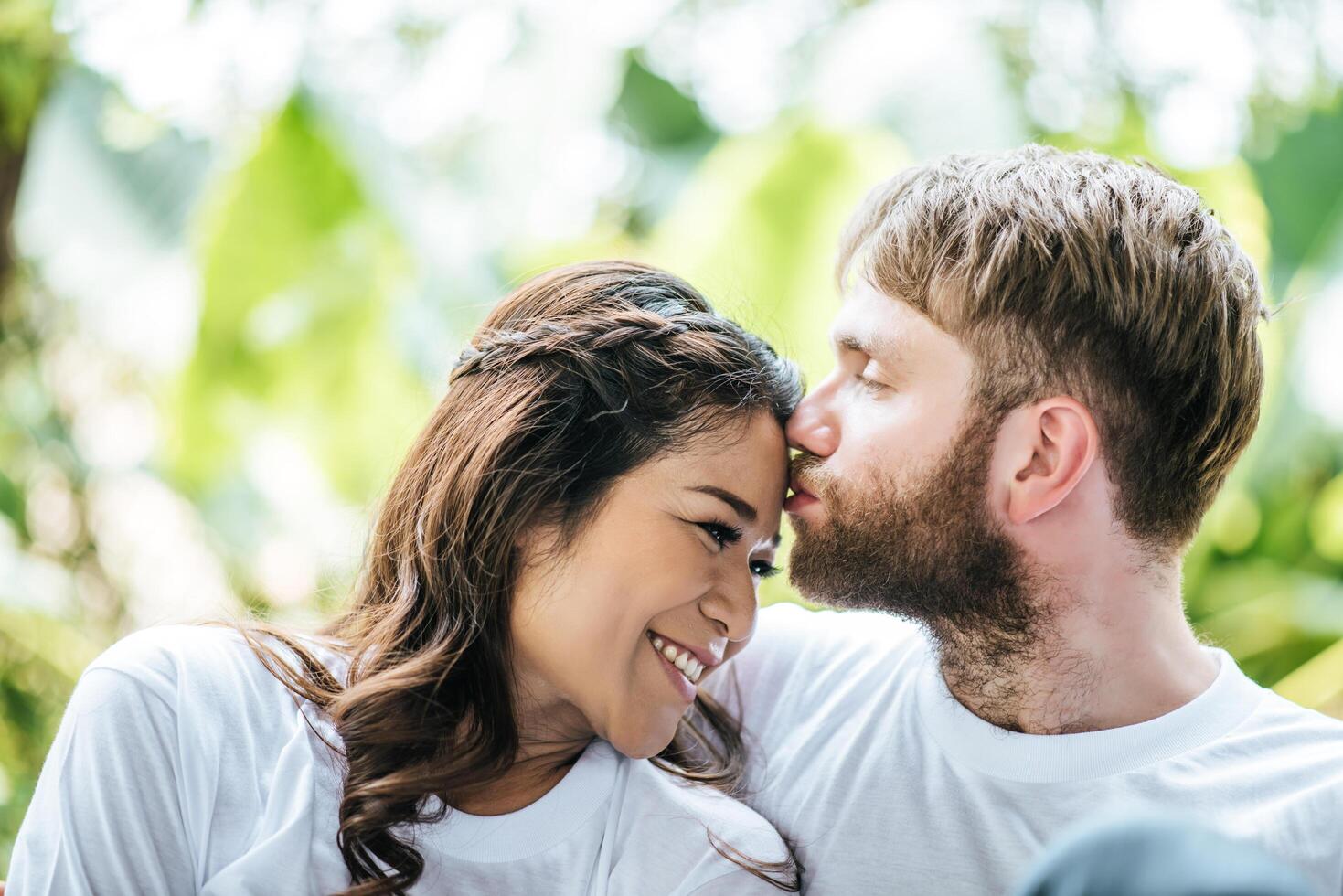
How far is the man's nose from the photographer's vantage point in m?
1.80

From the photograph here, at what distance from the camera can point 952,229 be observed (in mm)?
1813

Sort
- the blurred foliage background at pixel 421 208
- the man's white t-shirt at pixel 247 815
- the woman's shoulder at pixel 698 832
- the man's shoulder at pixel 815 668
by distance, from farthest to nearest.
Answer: the blurred foliage background at pixel 421 208 < the man's shoulder at pixel 815 668 < the woman's shoulder at pixel 698 832 < the man's white t-shirt at pixel 247 815

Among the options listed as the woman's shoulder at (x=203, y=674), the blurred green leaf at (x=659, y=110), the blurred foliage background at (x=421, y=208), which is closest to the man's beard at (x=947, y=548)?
the woman's shoulder at (x=203, y=674)

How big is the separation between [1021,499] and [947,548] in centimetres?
13

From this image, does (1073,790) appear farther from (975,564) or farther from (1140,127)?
Result: (1140,127)

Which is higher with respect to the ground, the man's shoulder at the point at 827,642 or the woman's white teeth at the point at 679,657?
the woman's white teeth at the point at 679,657

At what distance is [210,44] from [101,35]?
35 centimetres

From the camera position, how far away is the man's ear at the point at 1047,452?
175cm

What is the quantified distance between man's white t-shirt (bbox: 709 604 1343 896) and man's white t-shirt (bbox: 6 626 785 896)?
12 cm

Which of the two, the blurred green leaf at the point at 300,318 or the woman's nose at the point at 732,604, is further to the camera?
the blurred green leaf at the point at 300,318

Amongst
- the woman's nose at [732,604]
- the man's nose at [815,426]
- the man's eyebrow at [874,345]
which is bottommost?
the woman's nose at [732,604]

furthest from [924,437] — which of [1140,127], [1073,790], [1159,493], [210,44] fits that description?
[210,44]

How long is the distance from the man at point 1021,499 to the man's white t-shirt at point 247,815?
201mm

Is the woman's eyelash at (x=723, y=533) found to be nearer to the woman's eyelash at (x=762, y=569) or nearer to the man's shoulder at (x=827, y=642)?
the woman's eyelash at (x=762, y=569)
